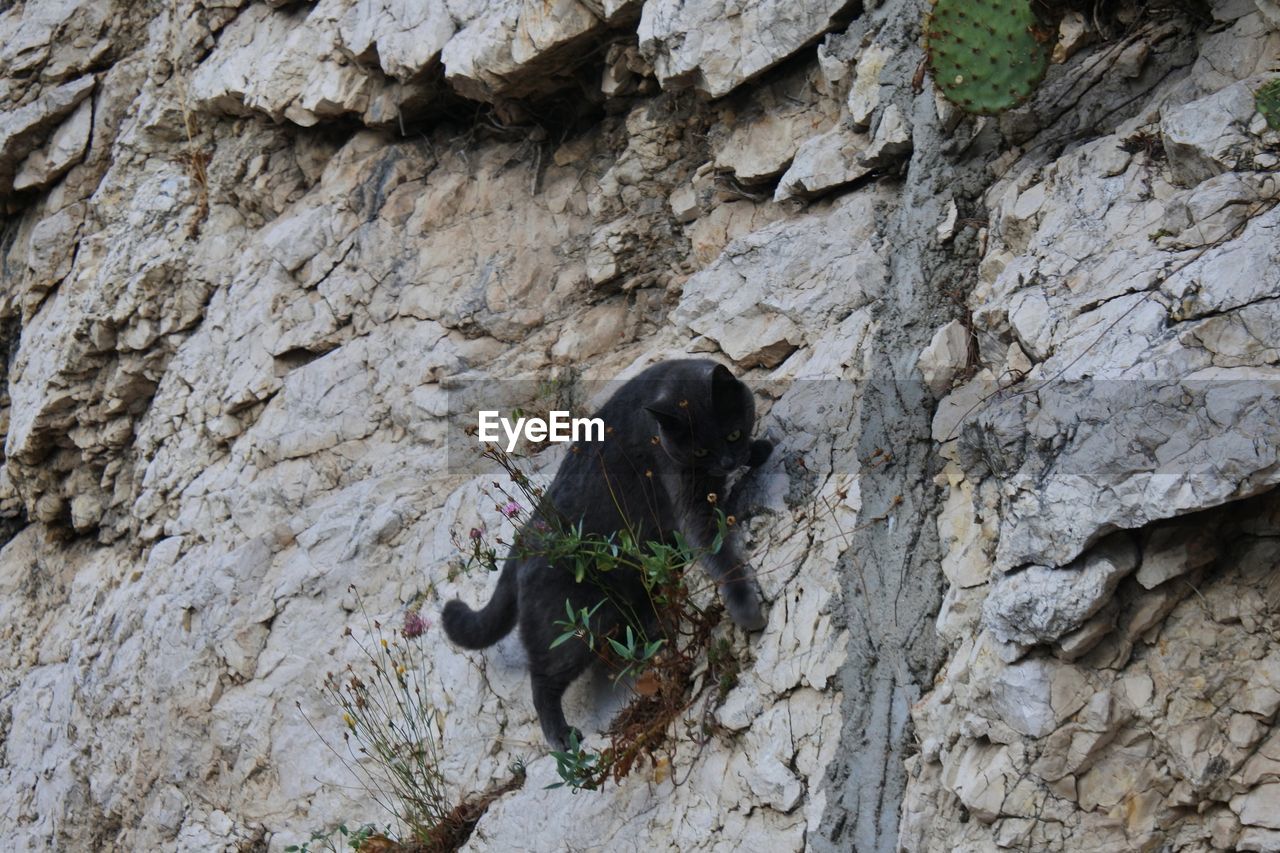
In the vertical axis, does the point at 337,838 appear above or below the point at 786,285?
below

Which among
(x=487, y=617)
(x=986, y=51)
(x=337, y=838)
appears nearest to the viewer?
(x=986, y=51)

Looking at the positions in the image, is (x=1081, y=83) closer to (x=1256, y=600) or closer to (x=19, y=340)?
(x=1256, y=600)

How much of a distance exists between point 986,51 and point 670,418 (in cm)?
212

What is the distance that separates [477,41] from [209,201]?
128 inches

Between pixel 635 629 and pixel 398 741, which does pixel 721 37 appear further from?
pixel 398 741

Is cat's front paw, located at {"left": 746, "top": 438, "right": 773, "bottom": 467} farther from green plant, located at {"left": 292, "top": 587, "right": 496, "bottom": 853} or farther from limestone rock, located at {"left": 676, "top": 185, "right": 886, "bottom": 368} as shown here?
green plant, located at {"left": 292, "top": 587, "right": 496, "bottom": 853}

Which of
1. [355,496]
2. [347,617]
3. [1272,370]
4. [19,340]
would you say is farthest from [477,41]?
[19,340]

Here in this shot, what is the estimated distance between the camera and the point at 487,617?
566 cm

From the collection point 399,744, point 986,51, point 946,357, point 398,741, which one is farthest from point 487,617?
point 986,51

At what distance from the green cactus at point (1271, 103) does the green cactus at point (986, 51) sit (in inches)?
42.9

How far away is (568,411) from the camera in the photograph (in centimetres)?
678

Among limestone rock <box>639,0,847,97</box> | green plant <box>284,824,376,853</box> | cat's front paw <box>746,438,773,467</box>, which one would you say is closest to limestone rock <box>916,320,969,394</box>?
cat's front paw <box>746,438,773,467</box>

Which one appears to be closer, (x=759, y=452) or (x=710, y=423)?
(x=710, y=423)

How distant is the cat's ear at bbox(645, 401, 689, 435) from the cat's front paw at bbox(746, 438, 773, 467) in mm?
369
